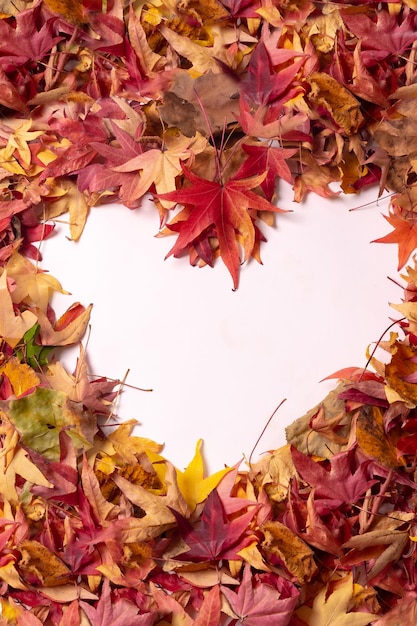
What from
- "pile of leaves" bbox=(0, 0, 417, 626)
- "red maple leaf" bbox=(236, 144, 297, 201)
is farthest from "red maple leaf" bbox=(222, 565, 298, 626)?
"red maple leaf" bbox=(236, 144, 297, 201)

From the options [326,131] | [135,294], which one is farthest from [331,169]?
[135,294]

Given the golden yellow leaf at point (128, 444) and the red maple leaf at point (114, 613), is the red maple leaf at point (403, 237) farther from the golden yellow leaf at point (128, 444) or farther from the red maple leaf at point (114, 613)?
the red maple leaf at point (114, 613)

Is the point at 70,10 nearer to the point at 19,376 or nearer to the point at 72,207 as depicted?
the point at 72,207

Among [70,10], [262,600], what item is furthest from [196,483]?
[70,10]

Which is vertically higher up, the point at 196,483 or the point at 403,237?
the point at 403,237

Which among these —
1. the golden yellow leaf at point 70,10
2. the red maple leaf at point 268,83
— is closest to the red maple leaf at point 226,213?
the red maple leaf at point 268,83

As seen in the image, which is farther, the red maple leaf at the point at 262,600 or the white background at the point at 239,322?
the white background at the point at 239,322

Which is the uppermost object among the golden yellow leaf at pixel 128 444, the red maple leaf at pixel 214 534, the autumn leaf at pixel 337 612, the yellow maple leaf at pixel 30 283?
the yellow maple leaf at pixel 30 283

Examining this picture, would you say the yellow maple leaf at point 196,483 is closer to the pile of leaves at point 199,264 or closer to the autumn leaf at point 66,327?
the pile of leaves at point 199,264

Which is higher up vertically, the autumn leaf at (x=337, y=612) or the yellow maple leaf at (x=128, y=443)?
the yellow maple leaf at (x=128, y=443)
